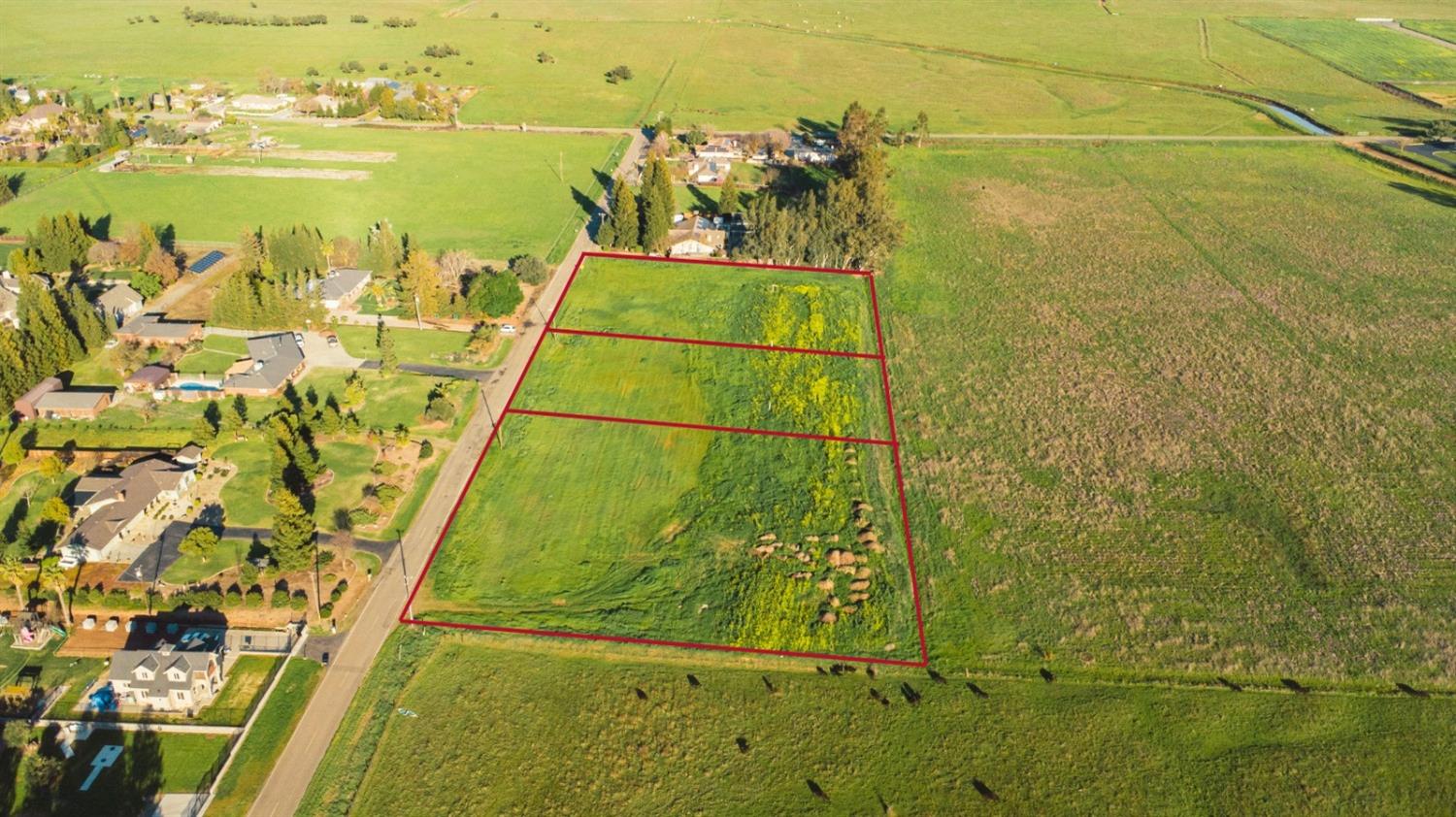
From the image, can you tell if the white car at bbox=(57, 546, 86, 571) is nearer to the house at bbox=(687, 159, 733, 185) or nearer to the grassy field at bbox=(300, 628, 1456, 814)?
the grassy field at bbox=(300, 628, 1456, 814)

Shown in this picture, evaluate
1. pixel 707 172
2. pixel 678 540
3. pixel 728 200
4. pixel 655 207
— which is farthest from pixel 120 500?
pixel 707 172

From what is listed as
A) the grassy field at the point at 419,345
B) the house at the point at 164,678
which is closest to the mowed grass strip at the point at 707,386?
the grassy field at the point at 419,345

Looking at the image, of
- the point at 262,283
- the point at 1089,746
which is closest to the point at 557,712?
the point at 1089,746

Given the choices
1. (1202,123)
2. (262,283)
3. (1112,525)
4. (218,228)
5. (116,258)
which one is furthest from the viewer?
(1202,123)

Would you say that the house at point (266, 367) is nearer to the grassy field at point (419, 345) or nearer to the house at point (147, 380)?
the house at point (147, 380)

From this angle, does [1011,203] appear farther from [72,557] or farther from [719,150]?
[72,557]

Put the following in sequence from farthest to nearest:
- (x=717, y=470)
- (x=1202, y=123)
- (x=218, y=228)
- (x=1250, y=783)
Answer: (x=1202, y=123), (x=218, y=228), (x=717, y=470), (x=1250, y=783)

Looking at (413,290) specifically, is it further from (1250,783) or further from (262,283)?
(1250,783)

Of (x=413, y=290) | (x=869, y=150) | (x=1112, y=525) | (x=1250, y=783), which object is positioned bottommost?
(x=1250, y=783)
